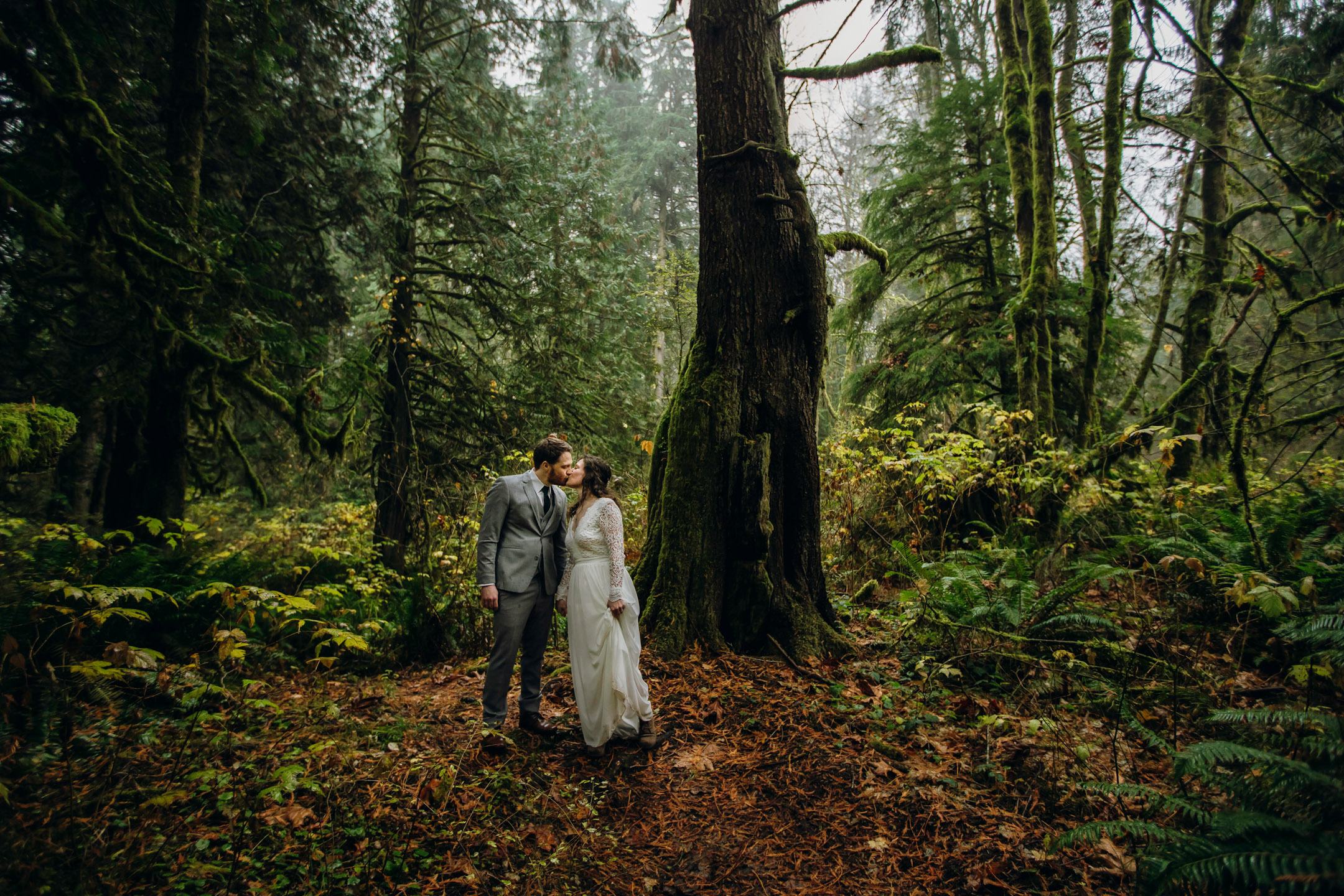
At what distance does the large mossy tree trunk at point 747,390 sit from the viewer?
516 cm

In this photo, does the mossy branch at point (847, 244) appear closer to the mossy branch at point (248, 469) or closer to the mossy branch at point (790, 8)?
the mossy branch at point (790, 8)

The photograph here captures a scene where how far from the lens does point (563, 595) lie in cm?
430

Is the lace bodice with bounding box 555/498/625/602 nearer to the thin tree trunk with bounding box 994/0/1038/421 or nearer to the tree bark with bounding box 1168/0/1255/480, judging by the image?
the thin tree trunk with bounding box 994/0/1038/421

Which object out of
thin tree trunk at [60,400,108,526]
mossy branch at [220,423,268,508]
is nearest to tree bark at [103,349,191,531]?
mossy branch at [220,423,268,508]

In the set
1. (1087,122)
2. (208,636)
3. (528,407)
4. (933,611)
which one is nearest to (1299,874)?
(933,611)

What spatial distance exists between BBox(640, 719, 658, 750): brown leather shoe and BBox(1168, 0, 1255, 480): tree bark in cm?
876

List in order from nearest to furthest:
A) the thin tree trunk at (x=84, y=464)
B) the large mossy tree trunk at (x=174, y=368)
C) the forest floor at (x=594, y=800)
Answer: the forest floor at (x=594, y=800), the large mossy tree trunk at (x=174, y=368), the thin tree trunk at (x=84, y=464)

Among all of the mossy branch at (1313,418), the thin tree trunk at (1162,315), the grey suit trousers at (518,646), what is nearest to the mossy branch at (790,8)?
the mossy branch at (1313,418)

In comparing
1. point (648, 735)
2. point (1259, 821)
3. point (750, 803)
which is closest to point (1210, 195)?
point (1259, 821)

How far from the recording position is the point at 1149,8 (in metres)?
6.58

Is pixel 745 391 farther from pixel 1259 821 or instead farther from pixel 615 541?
pixel 1259 821

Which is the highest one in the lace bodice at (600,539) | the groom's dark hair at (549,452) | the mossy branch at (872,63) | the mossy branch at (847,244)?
the mossy branch at (872,63)

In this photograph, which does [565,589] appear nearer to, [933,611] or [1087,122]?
[933,611]

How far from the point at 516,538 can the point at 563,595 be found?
1.81 ft
